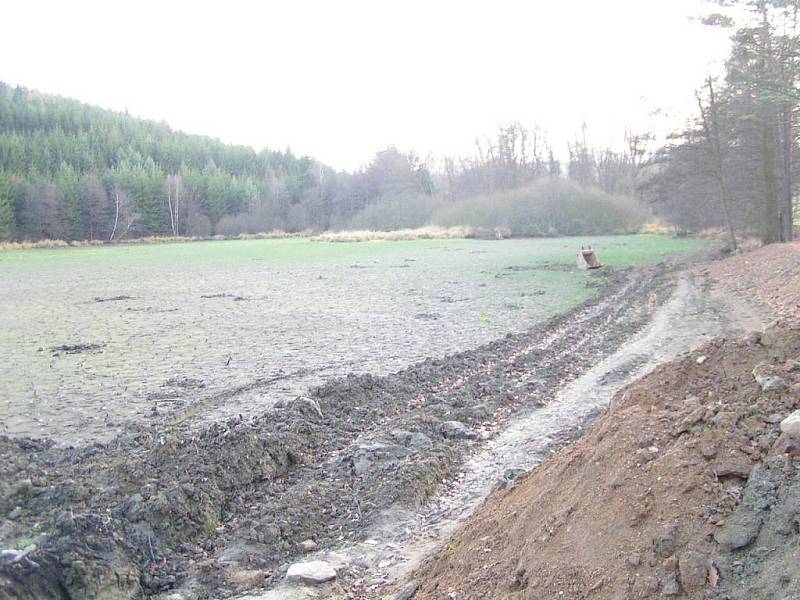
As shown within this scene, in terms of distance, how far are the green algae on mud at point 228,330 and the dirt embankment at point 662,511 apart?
15.8 feet

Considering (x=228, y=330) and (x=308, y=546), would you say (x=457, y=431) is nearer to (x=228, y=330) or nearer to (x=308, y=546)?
(x=308, y=546)

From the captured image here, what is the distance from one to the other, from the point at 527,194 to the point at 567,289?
4525cm

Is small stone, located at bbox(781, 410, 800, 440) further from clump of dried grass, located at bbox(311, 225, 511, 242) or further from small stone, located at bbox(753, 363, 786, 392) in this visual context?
clump of dried grass, located at bbox(311, 225, 511, 242)

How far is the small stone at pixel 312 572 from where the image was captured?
409 cm

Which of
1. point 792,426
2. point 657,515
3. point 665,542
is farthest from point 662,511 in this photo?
point 792,426

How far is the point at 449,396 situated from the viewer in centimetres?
775

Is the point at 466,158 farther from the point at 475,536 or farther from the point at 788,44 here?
the point at 475,536

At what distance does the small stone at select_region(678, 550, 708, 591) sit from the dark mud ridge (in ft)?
8.56

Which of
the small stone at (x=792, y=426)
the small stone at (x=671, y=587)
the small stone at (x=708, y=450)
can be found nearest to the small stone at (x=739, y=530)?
the small stone at (x=671, y=587)

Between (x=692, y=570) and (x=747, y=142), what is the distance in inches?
1128

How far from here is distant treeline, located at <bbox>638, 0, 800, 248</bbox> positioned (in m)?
21.1

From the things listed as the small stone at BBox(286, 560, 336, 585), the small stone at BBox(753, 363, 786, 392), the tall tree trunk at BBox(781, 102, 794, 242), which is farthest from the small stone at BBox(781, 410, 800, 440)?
the tall tree trunk at BBox(781, 102, 794, 242)

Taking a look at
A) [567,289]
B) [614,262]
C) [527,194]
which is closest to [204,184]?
[527,194]

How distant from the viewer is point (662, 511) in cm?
292
